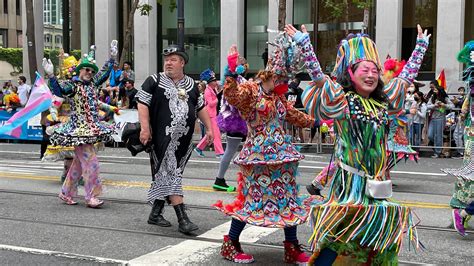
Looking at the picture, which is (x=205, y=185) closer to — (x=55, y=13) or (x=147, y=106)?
(x=147, y=106)

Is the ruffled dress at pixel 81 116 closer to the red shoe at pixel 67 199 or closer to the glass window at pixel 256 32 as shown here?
the red shoe at pixel 67 199

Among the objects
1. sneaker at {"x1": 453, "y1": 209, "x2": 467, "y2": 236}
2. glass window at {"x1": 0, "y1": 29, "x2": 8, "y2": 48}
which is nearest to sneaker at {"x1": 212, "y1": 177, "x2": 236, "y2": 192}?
sneaker at {"x1": 453, "y1": 209, "x2": 467, "y2": 236}

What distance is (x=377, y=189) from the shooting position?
4.25 metres

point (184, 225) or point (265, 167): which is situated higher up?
point (265, 167)

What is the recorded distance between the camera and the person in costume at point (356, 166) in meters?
4.23

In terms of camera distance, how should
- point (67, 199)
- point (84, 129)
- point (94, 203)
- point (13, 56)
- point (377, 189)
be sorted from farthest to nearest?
point (13, 56) < point (67, 199) < point (84, 129) < point (94, 203) < point (377, 189)

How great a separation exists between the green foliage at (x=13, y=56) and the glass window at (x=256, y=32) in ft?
122

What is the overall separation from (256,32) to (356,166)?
22042 mm

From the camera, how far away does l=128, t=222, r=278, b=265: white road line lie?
226 inches

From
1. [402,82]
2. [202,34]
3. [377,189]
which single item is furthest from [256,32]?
[377,189]

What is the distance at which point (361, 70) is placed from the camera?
14.4 ft

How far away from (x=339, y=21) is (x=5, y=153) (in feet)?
43.3

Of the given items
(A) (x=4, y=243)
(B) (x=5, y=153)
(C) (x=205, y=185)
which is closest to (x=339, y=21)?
(B) (x=5, y=153)

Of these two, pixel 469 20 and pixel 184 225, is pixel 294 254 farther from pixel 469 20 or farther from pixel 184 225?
pixel 469 20
